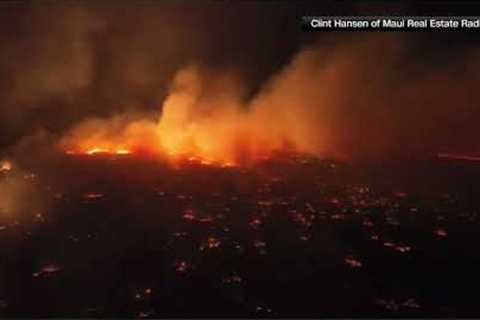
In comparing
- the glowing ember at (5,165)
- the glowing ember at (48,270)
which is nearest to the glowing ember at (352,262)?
the glowing ember at (48,270)

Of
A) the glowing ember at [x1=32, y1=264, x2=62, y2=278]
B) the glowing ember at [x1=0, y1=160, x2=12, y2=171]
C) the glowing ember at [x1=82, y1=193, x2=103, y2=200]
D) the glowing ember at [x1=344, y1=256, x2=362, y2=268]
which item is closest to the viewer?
the glowing ember at [x1=32, y1=264, x2=62, y2=278]

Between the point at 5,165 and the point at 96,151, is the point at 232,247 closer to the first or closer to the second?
the point at 5,165

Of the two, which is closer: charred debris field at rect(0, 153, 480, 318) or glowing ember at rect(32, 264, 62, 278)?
charred debris field at rect(0, 153, 480, 318)

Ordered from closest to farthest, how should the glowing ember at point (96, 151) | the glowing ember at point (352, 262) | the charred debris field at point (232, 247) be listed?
the charred debris field at point (232, 247) < the glowing ember at point (352, 262) < the glowing ember at point (96, 151)

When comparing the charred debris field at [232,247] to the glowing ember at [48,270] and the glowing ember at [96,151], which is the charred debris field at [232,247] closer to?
the glowing ember at [48,270]

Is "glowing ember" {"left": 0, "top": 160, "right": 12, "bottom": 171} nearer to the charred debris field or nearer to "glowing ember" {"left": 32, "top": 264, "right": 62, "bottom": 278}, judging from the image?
the charred debris field

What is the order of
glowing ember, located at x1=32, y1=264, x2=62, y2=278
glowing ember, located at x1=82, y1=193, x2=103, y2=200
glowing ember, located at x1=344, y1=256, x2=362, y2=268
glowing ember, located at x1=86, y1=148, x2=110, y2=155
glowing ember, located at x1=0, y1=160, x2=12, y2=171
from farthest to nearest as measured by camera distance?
glowing ember, located at x1=86, y1=148, x2=110, y2=155
glowing ember, located at x1=0, y1=160, x2=12, y2=171
glowing ember, located at x1=82, y1=193, x2=103, y2=200
glowing ember, located at x1=344, y1=256, x2=362, y2=268
glowing ember, located at x1=32, y1=264, x2=62, y2=278

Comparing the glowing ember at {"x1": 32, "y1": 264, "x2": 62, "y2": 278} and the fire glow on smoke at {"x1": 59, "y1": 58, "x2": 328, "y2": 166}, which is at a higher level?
the fire glow on smoke at {"x1": 59, "y1": 58, "x2": 328, "y2": 166}

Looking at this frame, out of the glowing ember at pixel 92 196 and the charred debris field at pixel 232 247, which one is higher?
the glowing ember at pixel 92 196

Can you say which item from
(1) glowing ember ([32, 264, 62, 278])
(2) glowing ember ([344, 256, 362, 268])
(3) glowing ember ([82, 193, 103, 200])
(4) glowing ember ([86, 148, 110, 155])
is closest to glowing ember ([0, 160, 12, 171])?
(4) glowing ember ([86, 148, 110, 155])

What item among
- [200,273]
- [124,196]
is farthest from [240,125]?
[200,273]
